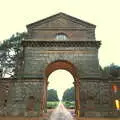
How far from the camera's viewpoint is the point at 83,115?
21.1 meters

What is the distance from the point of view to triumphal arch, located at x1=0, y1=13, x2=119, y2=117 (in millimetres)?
21531

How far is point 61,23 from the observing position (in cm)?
2555

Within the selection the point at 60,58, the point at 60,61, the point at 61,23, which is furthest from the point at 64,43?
the point at 61,23

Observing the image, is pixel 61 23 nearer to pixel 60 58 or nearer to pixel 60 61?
pixel 60 58

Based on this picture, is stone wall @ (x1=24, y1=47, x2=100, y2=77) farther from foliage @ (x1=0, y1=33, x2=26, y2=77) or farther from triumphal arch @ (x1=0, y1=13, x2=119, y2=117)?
foliage @ (x1=0, y1=33, x2=26, y2=77)

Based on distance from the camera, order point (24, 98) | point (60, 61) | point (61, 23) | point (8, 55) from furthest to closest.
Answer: point (8, 55) < point (61, 23) < point (60, 61) < point (24, 98)

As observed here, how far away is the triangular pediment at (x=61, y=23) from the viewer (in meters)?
25.2

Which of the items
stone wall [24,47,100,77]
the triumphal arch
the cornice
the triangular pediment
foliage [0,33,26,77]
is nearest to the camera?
the triumphal arch

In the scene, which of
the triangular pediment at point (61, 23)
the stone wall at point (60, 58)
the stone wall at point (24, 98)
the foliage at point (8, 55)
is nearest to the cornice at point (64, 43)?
the stone wall at point (60, 58)

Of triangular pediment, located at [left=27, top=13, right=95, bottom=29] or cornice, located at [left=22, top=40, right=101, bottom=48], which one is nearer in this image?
cornice, located at [left=22, top=40, right=101, bottom=48]

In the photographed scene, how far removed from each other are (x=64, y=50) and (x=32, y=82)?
5.36 m

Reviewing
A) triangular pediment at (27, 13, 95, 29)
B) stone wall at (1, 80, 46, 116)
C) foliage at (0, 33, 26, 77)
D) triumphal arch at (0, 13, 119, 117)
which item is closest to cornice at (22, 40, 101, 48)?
triumphal arch at (0, 13, 119, 117)

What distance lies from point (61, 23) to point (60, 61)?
17.3ft

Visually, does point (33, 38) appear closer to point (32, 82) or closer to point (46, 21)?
point (46, 21)
